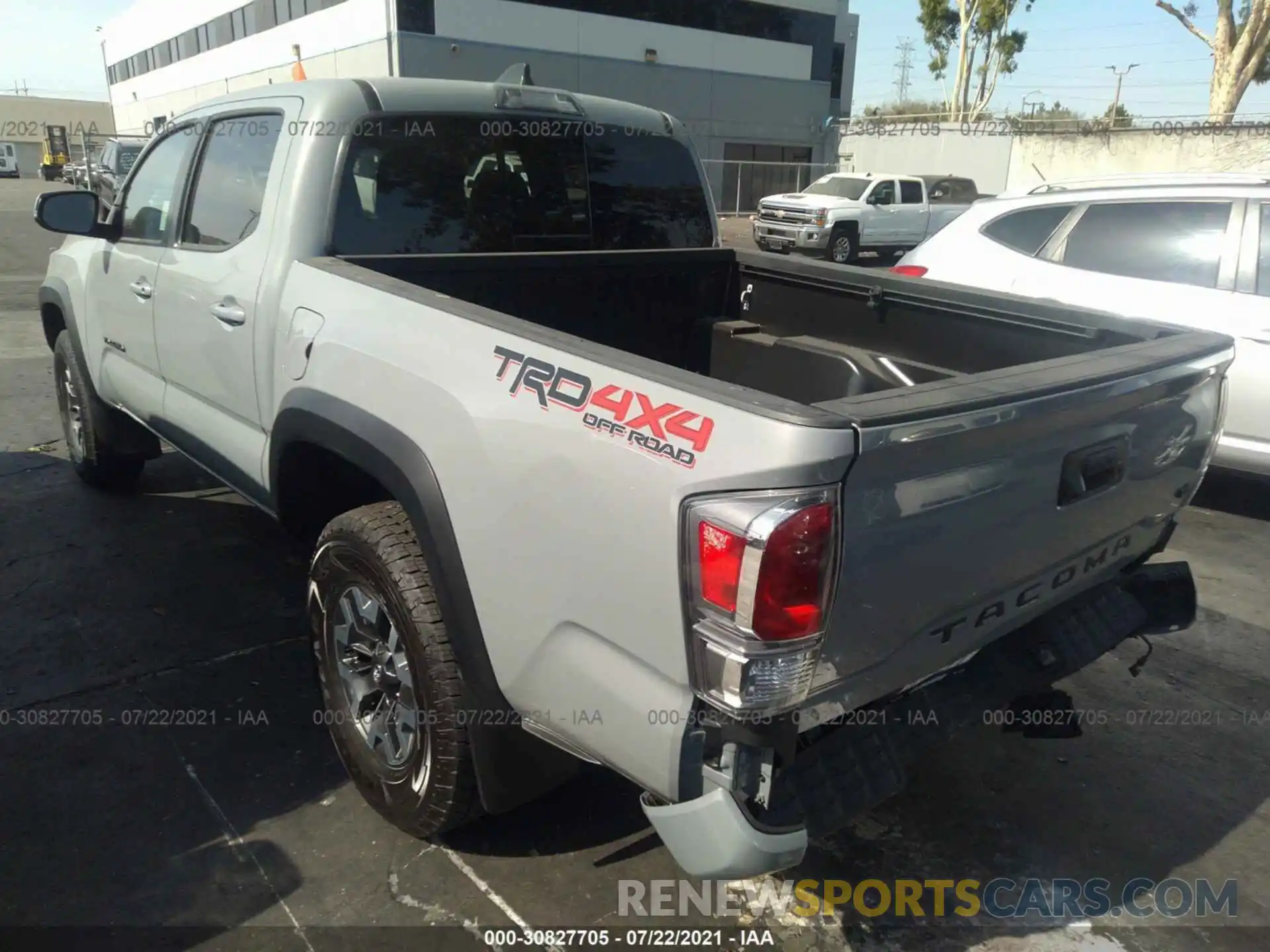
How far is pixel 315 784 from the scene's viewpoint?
296cm

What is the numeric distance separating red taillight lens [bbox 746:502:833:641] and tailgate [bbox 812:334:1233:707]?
46mm

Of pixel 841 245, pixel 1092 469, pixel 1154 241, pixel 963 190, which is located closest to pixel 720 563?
pixel 1092 469

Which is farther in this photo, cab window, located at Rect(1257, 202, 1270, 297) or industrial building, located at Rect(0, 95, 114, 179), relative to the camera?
industrial building, located at Rect(0, 95, 114, 179)

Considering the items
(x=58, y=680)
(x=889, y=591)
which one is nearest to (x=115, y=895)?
(x=58, y=680)

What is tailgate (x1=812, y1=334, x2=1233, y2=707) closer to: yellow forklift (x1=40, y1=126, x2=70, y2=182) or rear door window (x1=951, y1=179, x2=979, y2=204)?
rear door window (x1=951, y1=179, x2=979, y2=204)

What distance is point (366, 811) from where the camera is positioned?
9.41ft

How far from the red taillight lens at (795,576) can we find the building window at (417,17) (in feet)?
96.1

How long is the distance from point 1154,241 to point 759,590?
5.14 m

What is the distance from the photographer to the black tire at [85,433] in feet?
16.0

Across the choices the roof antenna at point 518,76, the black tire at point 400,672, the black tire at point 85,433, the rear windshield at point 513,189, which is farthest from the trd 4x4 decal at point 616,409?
the black tire at point 85,433

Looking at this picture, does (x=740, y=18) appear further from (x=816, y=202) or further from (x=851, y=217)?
(x=851, y=217)

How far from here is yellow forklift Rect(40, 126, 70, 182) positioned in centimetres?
4541

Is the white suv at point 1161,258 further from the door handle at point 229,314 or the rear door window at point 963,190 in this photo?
the rear door window at point 963,190
